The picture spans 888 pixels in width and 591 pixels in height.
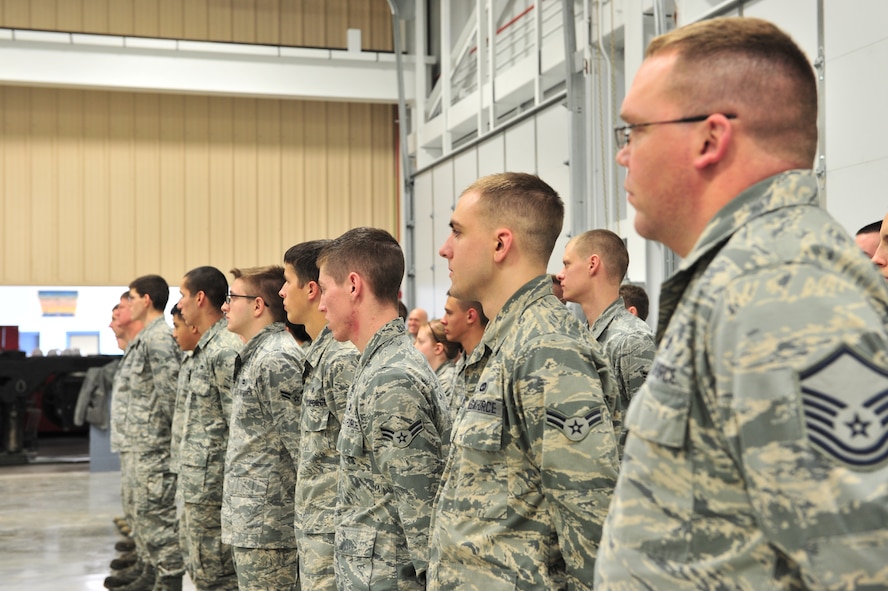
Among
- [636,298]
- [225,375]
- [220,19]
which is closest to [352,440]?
[225,375]

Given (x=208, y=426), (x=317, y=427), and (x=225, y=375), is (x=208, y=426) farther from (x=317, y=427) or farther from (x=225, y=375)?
(x=317, y=427)

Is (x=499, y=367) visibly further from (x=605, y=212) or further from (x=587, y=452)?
(x=605, y=212)

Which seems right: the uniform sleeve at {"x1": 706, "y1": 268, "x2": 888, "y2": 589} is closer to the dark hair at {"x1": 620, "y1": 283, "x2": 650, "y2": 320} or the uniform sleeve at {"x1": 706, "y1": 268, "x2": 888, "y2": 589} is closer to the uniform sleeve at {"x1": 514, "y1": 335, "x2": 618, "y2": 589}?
the uniform sleeve at {"x1": 514, "y1": 335, "x2": 618, "y2": 589}

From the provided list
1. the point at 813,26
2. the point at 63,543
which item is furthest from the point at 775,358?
the point at 63,543

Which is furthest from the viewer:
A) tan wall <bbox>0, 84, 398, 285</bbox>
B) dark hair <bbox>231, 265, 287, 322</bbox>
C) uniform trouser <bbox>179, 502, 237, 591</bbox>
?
tan wall <bbox>0, 84, 398, 285</bbox>

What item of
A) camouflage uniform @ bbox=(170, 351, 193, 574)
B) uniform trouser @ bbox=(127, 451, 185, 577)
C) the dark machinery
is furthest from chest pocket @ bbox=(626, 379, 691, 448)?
the dark machinery

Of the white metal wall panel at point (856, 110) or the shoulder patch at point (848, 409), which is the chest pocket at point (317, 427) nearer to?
the shoulder patch at point (848, 409)

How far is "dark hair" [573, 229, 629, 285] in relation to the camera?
13.2ft

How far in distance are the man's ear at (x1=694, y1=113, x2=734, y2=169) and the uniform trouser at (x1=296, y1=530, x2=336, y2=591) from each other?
7.34 ft

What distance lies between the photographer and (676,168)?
123 cm

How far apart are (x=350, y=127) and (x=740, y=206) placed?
1240 centimetres

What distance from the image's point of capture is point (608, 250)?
405 centimetres

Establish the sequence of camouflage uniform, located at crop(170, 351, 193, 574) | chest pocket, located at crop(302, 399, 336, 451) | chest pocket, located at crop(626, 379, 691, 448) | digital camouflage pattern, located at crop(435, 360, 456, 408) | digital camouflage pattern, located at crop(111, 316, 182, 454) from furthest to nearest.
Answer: digital camouflage pattern, located at crop(111, 316, 182, 454)
camouflage uniform, located at crop(170, 351, 193, 574)
digital camouflage pattern, located at crop(435, 360, 456, 408)
chest pocket, located at crop(302, 399, 336, 451)
chest pocket, located at crop(626, 379, 691, 448)

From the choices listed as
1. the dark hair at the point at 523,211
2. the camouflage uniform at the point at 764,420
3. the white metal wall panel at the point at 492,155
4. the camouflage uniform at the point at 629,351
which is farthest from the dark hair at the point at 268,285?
the white metal wall panel at the point at 492,155
